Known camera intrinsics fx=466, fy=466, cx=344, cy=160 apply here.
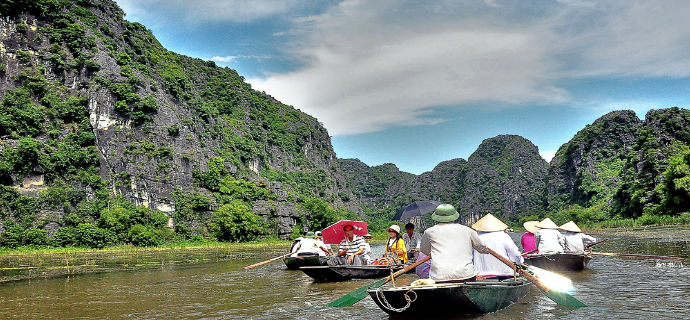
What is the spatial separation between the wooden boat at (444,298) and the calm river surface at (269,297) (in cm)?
46

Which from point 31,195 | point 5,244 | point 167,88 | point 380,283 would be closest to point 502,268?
point 380,283

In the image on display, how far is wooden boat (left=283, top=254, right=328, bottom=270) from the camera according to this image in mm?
13219

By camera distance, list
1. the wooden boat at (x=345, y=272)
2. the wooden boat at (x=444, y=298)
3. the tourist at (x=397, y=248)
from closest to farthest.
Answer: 1. the wooden boat at (x=444, y=298)
2. the wooden boat at (x=345, y=272)
3. the tourist at (x=397, y=248)

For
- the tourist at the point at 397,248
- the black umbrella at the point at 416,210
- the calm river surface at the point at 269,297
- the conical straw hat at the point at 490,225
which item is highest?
the black umbrella at the point at 416,210

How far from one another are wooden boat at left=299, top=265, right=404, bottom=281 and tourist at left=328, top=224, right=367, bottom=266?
29cm

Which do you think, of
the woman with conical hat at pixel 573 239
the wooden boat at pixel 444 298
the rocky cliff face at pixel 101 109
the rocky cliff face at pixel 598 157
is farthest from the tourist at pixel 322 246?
the rocky cliff face at pixel 598 157

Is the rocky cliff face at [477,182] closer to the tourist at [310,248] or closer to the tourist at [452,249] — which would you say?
the tourist at [310,248]

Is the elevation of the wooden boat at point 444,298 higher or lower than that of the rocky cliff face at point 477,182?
lower

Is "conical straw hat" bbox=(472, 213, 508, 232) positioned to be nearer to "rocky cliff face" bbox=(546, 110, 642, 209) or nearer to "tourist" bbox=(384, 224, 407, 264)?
"tourist" bbox=(384, 224, 407, 264)

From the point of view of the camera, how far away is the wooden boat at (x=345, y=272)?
10.7 metres

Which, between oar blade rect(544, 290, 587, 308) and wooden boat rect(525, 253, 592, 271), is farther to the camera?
wooden boat rect(525, 253, 592, 271)

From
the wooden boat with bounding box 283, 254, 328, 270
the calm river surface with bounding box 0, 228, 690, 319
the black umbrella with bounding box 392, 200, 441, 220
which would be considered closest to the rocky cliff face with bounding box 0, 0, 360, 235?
the wooden boat with bounding box 283, 254, 328, 270

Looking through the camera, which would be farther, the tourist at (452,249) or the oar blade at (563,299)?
the oar blade at (563,299)

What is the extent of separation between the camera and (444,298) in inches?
227
